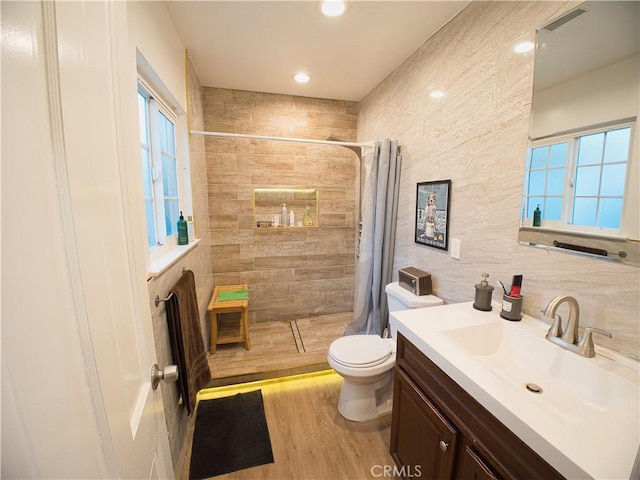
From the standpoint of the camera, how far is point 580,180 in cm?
105

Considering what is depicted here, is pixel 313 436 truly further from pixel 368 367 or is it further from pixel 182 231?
Result: pixel 182 231

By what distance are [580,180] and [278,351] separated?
2.36m

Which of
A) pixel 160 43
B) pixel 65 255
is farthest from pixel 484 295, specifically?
pixel 160 43

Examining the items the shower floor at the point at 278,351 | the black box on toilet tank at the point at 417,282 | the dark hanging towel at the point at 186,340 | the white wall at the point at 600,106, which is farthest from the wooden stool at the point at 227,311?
the white wall at the point at 600,106

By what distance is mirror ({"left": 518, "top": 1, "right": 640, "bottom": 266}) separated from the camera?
3.02ft

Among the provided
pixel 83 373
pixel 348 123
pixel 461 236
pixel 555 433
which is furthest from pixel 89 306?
pixel 348 123

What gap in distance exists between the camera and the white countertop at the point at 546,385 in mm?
633

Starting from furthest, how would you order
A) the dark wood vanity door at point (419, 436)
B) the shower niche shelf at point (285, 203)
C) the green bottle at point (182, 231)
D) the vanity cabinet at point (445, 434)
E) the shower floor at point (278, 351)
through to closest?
the shower niche shelf at point (285, 203), the shower floor at point (278, 351), the green bottle at point (182, 231), the dark wood vanity door at point (419, 436), the vanity cabinet at point (445, 434)

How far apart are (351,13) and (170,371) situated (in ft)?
6.64

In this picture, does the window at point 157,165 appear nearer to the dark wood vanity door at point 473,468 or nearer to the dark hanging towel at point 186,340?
the dark hanging towel at point 186,340

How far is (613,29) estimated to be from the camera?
97 cm

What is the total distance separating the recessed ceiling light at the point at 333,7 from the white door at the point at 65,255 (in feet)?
4.25

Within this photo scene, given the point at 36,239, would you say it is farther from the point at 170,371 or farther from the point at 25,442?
the point at 170,371

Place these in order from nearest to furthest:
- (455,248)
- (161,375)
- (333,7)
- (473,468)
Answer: (161,375), (473,468), (333,7), (455,248)
